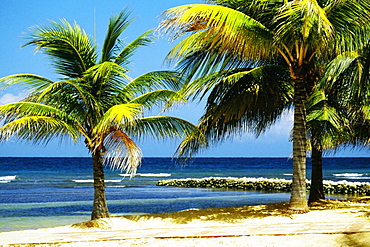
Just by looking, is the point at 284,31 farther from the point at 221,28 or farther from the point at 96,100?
the point at 96,100

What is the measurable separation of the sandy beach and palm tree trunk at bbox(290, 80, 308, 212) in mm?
343

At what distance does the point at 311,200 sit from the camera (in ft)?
46.6

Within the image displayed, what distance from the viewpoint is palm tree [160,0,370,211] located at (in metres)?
9.67

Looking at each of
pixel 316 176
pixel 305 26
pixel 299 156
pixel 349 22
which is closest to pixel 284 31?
pixel 305 26

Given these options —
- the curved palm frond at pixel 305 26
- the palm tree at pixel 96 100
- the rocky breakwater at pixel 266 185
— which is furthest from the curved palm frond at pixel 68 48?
the rocky breakwater at pixel 266 185

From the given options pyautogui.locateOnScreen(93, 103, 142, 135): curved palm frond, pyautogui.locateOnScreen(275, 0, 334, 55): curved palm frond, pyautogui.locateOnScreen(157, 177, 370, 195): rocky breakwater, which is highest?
pyautogui.locateOnScreen(275, 0, 334, 55): curved palm frond

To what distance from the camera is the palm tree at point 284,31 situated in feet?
31.7

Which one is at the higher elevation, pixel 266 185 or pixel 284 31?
pixel 284 31

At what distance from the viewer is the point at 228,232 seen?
8.30 metres

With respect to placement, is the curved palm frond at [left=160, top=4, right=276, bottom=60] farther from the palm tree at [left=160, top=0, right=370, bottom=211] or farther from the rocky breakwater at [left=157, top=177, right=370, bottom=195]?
the rocky breakwater at [left=157, top=177, right=370, bottom=195]

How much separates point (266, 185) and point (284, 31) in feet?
65.9

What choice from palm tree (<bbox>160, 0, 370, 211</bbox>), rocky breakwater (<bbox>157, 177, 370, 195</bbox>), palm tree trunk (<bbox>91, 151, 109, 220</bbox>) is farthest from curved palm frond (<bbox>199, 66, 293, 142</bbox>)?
rocky breakwater (<bbox>157, 177, 370, 195</bbox>)

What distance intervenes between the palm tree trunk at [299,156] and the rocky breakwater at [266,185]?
47.8 feet

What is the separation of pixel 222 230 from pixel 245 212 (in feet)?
10.4
